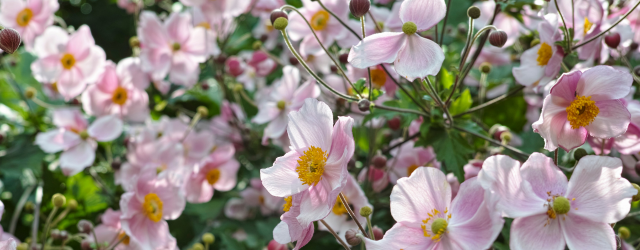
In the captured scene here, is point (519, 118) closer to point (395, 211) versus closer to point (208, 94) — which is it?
point (395, 211)

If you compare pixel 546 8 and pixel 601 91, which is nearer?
pixel 601 91

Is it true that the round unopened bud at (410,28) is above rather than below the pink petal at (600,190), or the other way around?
above

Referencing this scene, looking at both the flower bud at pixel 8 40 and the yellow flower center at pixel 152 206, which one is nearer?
the flower bud at pixel 8 40

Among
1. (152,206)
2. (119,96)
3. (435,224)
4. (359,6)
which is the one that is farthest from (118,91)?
(435,224)

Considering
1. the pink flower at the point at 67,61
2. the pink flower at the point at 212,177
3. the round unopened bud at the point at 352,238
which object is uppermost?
the round unopened bud at the point at 352,238

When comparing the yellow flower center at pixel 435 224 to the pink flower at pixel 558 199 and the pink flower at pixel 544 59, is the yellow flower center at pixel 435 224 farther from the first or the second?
the pink flower at pixel 544 59

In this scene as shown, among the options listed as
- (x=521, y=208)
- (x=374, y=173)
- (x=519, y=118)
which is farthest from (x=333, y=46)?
(x=521, y=208)

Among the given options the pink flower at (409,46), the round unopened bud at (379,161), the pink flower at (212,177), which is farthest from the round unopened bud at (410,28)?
the pink flower at (212,177)
